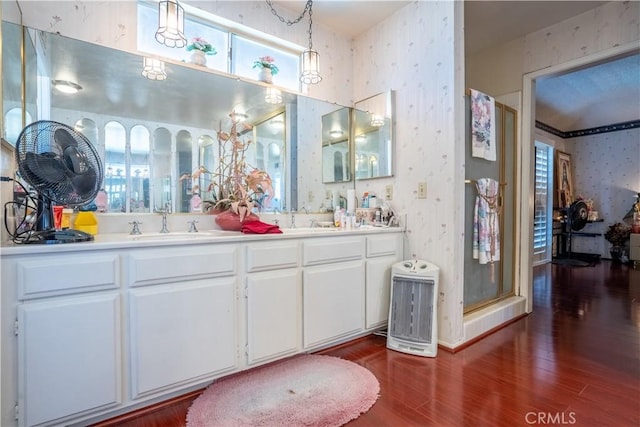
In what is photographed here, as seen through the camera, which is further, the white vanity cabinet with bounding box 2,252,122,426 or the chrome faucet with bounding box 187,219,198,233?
the chrome faucet with bounding box 187,219,198,233

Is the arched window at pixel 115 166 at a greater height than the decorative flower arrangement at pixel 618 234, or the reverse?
the arched window at pixel 115 166

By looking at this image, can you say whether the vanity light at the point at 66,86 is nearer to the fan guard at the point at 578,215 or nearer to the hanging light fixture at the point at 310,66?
the hanging light fixture at the point at 310,66

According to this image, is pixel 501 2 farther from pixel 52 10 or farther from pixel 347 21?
pixel 52 10

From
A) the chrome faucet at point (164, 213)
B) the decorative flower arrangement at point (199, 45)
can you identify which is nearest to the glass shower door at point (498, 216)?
the decorative flower arrangement at point (199, 45)

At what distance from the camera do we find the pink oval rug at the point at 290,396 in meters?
1.49

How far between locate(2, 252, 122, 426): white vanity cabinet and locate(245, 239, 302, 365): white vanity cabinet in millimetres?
665

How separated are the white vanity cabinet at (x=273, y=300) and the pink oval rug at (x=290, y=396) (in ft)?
0.45

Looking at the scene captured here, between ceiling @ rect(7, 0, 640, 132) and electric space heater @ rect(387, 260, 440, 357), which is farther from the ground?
ceiling @ rect(7, 0, 640, 132)

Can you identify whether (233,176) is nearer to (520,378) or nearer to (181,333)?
(181,333)

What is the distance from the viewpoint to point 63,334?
1314mm

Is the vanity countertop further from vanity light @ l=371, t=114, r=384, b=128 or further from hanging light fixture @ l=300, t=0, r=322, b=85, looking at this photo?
hanging light fixture @ l=300, t=0, r=322, b=85

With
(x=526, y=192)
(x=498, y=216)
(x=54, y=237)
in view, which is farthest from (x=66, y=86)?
(x=526, y=192)

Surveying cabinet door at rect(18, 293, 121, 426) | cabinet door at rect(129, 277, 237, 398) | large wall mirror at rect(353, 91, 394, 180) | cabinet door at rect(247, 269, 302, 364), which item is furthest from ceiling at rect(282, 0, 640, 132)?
cabinet door at rect(18, 293, 121, 426)

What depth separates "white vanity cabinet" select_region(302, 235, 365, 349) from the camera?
2065 mm
